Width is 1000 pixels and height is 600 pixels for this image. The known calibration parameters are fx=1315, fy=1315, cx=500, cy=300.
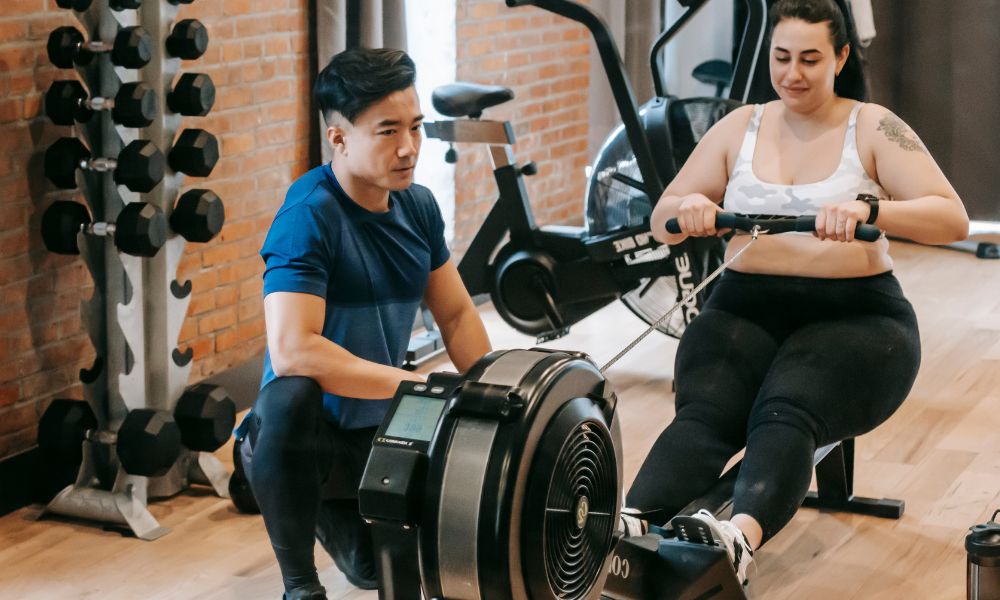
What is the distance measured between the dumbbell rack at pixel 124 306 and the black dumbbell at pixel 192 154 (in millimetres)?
23

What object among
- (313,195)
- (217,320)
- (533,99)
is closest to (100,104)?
(313,195)

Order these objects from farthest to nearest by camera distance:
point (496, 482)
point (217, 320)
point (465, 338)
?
point (217, 320)
point (465, 338)
point (496, 482)

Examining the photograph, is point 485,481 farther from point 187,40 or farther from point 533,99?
point 533,99

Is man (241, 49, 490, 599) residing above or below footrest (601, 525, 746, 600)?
above

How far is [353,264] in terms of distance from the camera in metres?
2.07

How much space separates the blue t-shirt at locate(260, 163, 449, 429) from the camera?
79.1 inches

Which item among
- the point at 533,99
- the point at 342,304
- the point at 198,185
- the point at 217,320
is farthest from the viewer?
the point at 533,99

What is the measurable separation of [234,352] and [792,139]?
1768 millimetres

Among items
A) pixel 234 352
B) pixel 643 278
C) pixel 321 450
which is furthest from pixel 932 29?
pixel 321 450

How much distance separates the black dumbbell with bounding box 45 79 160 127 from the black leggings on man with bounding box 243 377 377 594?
84cm

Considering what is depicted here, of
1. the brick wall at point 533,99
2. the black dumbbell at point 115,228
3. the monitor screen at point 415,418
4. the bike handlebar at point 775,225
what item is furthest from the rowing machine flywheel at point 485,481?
the brick wall at point 533,99

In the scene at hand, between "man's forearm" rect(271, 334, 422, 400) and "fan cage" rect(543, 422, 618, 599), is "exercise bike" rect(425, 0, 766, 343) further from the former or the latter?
"fan cage" rect(543, 422, 618, 599)

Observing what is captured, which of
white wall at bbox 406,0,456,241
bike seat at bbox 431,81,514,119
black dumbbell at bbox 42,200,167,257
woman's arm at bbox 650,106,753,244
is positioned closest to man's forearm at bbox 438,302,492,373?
woman's arm at bbox 650,106,753,244

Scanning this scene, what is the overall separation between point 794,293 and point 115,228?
4.44ft
